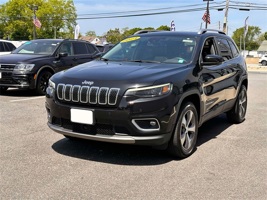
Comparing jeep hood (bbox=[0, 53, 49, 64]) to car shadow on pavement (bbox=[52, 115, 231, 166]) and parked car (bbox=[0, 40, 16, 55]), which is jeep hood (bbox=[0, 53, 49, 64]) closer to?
parked car (bbox=[0, 40, 16, 55])

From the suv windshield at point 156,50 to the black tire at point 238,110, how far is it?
2.06 metres

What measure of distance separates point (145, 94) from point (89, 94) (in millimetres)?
666

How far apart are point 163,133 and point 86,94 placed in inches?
40.4

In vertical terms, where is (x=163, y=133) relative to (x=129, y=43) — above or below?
below

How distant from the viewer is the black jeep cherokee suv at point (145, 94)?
4.12 meters

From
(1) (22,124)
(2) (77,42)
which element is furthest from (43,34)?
(1) (22,124)

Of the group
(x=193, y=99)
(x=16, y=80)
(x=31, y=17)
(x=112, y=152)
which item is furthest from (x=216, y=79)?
(x=31, y=17)

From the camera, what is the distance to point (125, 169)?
427 cm

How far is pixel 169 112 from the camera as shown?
4211 millimetres

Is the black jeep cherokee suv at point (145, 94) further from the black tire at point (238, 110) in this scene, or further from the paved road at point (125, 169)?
the black tire at point (238, 110)

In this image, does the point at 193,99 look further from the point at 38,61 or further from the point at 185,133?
the point at 38,61

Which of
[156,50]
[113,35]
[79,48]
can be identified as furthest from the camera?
[113,35]

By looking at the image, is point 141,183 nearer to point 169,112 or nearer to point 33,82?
point 169,112

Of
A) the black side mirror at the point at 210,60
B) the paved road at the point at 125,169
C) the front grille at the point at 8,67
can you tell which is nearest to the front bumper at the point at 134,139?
the paved road at the point at 125,169
